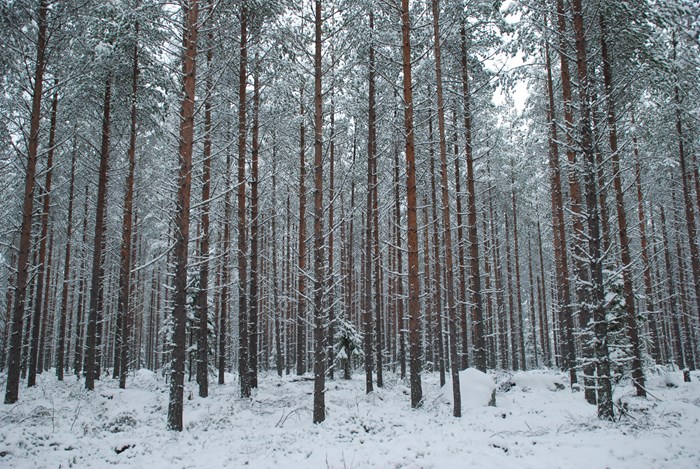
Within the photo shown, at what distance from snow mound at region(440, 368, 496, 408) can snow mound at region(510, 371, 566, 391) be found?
3270 mm

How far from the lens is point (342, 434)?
8664 millimetres

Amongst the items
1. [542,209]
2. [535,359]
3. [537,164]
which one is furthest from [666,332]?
[537,164]

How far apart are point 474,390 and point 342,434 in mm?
5078

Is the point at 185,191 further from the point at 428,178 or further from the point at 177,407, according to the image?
the point at 428,178

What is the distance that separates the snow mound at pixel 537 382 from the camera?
14.7 meters

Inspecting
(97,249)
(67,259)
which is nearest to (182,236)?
(97,249)

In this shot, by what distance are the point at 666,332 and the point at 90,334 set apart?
47413 mm

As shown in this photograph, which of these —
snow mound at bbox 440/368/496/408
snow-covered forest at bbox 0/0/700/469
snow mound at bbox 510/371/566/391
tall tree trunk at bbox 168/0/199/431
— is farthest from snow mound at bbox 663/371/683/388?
tall tree trunk at bbox 168/0/199/431

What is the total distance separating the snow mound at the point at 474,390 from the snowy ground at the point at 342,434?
0.26 m

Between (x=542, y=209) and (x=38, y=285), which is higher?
(x=542, y=209)

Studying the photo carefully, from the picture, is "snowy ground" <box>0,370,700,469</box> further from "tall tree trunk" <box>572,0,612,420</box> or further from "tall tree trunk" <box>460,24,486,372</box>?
"tall tree trunk" <box>460,24,486,372</box>

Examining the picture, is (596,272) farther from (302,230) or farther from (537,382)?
(537,382)

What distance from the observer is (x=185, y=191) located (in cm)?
919

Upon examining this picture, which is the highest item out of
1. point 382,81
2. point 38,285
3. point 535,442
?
point 382,81
